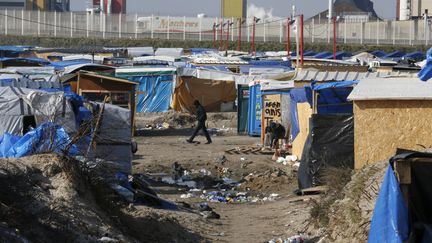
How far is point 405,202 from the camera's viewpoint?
10.5 metres

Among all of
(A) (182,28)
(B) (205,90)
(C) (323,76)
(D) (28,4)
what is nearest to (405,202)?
(C) (323,76)

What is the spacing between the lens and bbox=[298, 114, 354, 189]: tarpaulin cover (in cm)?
1892

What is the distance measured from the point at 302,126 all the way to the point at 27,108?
7482 millimetres

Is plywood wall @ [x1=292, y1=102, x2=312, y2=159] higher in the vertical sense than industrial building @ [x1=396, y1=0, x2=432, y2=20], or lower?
lower

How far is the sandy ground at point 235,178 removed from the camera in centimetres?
1551

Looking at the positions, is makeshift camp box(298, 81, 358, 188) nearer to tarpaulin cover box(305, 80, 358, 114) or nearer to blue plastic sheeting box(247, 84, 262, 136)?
tarpaulin cover box(305, 80, 358, 114)

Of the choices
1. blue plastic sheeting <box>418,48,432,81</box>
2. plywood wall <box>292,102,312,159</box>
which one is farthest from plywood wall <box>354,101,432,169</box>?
plywood wall <box>292,102,312,159</box>

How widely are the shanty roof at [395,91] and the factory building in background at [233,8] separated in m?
97.2

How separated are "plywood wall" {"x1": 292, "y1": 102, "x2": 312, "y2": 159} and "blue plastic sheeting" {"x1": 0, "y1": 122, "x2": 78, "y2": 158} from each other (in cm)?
928

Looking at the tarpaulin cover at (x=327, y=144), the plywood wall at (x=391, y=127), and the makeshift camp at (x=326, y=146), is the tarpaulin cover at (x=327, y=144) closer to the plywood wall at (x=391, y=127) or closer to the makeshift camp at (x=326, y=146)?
the makeshift camp at (x=326, y=146)

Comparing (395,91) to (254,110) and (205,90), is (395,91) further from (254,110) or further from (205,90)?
(205,90)

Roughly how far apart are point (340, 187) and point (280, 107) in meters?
15.0

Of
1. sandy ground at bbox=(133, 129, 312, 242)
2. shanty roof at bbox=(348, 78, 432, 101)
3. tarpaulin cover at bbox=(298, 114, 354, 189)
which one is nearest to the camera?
sandy ground at bbox=(133, 129, 312, 242)

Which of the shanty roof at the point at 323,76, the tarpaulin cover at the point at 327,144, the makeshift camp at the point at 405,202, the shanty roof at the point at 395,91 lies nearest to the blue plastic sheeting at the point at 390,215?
the makeshift camp at the point at 405,202
